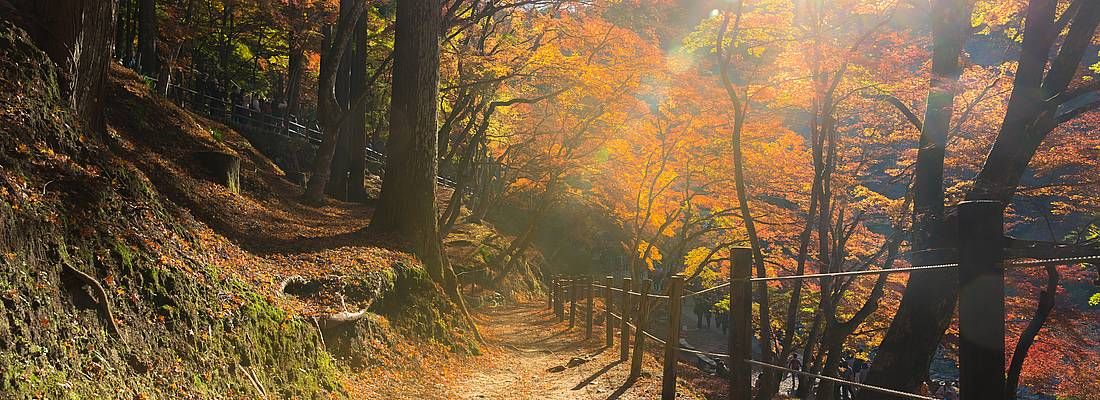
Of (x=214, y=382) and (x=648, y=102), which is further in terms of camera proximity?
(x=648, y=102)

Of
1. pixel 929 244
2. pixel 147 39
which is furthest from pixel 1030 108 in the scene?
pixel 147 39

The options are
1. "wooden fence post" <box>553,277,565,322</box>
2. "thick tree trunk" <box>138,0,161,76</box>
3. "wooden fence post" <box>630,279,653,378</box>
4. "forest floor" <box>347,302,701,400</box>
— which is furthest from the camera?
"thick tree trunk" <box>138,0,161,76</box>

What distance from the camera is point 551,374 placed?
9.54 metres

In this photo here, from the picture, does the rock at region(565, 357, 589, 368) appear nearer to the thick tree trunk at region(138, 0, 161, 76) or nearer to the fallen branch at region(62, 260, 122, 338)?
the fallen branch at region(62, 260, 122, 338)

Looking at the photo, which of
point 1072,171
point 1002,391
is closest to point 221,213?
point 1002,391

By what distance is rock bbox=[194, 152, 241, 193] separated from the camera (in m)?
9.84

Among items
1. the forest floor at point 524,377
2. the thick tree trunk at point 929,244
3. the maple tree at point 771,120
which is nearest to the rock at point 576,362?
the forest floor at point 524,377

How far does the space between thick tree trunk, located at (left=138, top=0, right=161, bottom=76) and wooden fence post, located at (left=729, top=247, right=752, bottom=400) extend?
1845 centimetres

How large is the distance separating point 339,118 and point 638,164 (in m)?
12.2

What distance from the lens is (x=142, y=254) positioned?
4066 mm

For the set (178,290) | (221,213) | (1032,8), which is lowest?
(178,290)

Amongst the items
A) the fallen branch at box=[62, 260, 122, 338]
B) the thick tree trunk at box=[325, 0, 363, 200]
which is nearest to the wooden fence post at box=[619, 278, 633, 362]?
the fallen branch at box=[62, 260, 122, 338]

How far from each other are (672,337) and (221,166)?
24.9 feet

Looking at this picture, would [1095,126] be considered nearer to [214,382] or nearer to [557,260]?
[214,382]
